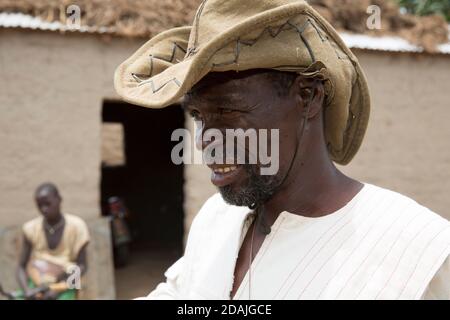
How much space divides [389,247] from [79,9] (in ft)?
14.2

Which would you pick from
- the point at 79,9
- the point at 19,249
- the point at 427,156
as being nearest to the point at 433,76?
the point at 427,156

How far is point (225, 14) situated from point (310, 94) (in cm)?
33

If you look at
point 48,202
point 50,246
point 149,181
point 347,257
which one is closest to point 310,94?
point 347,257

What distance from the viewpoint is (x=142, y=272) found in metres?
7.06

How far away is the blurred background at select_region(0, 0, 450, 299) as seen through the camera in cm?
486

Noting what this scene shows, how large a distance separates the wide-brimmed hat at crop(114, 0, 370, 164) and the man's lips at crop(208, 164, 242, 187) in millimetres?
239

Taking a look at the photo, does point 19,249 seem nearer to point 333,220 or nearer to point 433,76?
point 333,220

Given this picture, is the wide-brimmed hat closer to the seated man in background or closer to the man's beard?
the man's beard

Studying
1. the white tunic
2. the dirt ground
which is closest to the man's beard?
the white tunic

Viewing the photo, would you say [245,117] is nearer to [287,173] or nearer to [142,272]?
[287,173]

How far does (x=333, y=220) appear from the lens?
1.41m

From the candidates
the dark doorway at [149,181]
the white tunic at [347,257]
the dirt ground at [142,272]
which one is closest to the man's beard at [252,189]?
the white tunic at [347,257]

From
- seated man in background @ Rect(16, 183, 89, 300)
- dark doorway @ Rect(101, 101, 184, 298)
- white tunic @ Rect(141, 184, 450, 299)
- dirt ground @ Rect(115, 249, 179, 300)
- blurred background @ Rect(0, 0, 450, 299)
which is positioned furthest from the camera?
dark doorway @ Rect(101, 101, 184, 298)

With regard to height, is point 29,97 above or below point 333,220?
above
